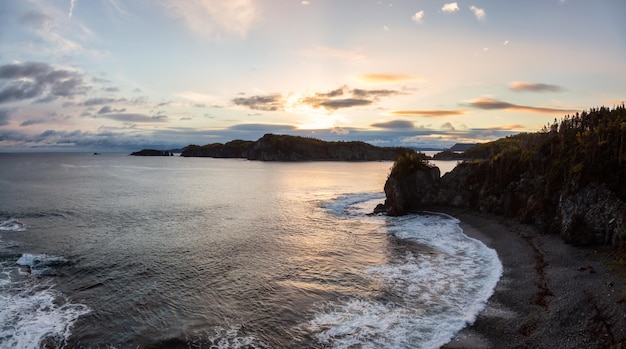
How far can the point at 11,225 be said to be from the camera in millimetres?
41094

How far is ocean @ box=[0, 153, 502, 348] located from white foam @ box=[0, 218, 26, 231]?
0.65 ft

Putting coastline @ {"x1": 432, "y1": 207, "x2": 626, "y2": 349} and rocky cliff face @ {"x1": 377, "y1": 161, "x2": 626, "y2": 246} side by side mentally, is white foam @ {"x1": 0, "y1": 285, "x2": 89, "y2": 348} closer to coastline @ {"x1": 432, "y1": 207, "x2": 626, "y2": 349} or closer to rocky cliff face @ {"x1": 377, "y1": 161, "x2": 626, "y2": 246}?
coastline @ {"x1": 432, "y1": 207, "x2": 626, "y2": 349}

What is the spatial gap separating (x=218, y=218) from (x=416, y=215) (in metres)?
27.2

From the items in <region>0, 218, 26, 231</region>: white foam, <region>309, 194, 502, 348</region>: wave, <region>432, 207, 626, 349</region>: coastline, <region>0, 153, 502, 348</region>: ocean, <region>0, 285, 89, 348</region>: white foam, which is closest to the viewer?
<region>432, 207, 626, 349</region>: coastline

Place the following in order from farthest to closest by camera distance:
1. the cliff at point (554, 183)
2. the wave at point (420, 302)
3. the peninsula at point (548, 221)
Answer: the cliff at point (554, 183) → the wave at point (420, 302) → the peninsula at point (548, 221)

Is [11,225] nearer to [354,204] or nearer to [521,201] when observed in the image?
[354,204]

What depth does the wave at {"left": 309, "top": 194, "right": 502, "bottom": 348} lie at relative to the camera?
1817cm

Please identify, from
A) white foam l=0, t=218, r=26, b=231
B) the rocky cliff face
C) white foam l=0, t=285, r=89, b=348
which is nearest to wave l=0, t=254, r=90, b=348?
white foam l=0, t=285, r=89, b=348

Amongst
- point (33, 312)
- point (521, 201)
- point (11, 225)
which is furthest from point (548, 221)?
point (11, 225)

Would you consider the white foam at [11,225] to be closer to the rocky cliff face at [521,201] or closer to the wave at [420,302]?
the wave at [420,302]

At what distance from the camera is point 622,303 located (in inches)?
679

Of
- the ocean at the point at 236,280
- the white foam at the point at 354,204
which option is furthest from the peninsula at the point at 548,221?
the white foam at the point at 354,204

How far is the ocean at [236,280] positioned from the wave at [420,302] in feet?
0.29

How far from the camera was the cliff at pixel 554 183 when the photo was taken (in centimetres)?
2745
